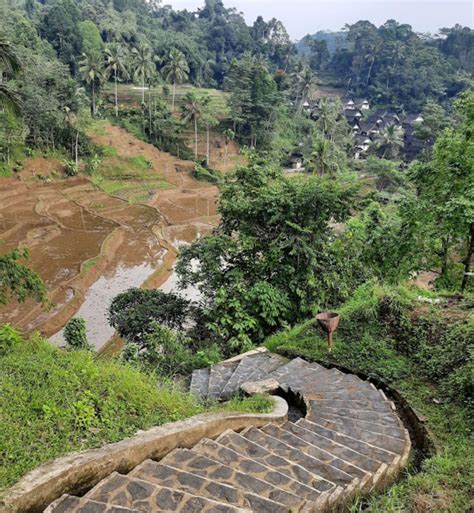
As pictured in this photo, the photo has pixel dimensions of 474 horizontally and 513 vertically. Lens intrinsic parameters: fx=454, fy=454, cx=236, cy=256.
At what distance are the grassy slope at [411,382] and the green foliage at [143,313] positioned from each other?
150 inches

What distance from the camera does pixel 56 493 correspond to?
11.0 feet

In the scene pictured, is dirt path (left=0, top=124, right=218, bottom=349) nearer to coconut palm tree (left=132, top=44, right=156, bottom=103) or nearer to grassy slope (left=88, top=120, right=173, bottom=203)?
grassy slope (left=88, top=120, right=173, bottom=203)

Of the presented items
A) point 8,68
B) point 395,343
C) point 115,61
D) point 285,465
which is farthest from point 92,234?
point 115,61

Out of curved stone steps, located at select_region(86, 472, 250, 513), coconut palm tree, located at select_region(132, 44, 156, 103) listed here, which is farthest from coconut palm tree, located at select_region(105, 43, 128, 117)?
curved stone steps, located at select_region(86, 472, 250, 513)

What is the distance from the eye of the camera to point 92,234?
27391 millimetres

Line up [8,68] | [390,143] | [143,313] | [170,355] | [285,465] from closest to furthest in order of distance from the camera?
[285,465]
[8,68]
[170,355]
[143,313]
[390,143]

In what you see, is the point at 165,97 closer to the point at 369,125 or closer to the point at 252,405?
the point at 369,125

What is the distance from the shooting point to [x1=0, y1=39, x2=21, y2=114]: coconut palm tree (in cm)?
930

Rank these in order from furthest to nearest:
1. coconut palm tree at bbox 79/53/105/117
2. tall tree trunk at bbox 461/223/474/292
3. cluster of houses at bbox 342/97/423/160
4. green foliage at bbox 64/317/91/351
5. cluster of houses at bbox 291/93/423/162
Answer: cluster of houses at bbox 342/97/423/160, cluster of houses at bbox 291/93/423/162, coconut palm tree at bbox 79/53/105/117, green foliage at bbox 64/317/91/351, tall tree trunk at bbox 461/223/474/292

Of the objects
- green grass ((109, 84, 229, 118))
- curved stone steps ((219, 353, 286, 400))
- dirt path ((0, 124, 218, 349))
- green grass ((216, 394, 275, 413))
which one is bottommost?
dirt path ((0, 124, 218, 349))

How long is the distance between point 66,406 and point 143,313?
8284mm

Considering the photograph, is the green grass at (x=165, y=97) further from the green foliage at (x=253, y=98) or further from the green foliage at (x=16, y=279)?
the green foliage at (x=16, y=279)

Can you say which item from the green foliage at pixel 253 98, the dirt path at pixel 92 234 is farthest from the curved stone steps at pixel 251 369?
the green foliage at pixel 253 98

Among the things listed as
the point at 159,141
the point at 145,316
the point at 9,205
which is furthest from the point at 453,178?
the point at 159,141
